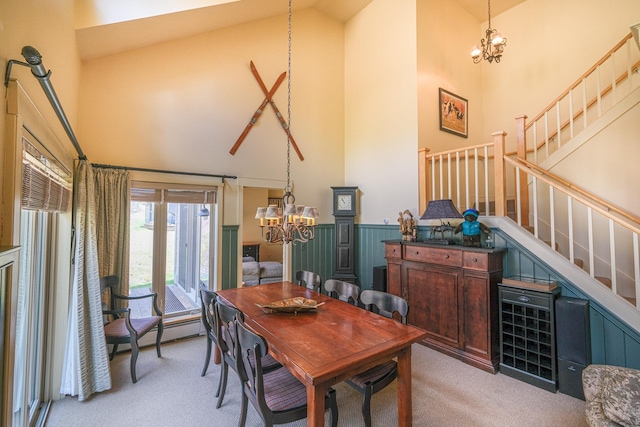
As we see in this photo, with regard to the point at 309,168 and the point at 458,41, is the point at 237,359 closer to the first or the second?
the point at 309,168

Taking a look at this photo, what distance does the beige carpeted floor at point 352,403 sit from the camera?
235cm

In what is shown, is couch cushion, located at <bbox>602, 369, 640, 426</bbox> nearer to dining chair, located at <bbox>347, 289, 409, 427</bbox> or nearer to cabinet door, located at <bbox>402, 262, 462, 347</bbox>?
dining chair, located at <bbox>347, 289, 409, 427</bbox>

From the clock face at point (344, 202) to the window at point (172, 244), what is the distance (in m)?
2.13

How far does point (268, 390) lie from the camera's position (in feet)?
6.52

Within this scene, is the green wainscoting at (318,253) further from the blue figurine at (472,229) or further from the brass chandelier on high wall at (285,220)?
the blue figurine at (472,229)

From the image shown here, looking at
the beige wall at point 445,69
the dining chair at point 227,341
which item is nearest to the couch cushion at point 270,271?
the dining chair at point 227,341

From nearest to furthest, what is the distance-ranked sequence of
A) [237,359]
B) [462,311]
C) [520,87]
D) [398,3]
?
[237,359]
[462,311]
[398,3]
[520,87]

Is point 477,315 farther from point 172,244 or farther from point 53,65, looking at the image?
point 53,65

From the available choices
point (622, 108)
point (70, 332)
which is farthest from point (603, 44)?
point (70, 332)

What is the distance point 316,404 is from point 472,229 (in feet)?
8.81

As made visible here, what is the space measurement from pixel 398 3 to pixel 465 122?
2.29 m

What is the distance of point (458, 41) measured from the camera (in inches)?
208

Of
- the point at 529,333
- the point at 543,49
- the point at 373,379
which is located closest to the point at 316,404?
the point at 373,379

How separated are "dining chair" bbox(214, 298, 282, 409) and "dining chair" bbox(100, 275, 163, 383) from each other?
104 cm
